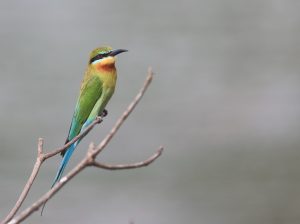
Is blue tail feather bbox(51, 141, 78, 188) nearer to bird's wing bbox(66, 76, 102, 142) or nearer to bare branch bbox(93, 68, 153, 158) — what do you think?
bird's wing bbox(66, 76, 102, 142)

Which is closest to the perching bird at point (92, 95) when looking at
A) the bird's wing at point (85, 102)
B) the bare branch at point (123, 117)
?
the bird's wing at point (85, 102)

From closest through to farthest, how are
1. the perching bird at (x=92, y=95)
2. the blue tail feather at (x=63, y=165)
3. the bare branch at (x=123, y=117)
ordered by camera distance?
1. the bare branch at (x=123, y=117)
2. the blue tail feather at (x=63, y=165)
3. the perching bird at (x=92, y=95)

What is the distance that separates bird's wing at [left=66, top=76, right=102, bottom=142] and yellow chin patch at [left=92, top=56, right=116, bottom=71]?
7 cm

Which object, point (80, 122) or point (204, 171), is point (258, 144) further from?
point (80, 122)

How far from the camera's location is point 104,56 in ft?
6.69

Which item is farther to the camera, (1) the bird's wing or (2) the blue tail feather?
(1) the bird's wing

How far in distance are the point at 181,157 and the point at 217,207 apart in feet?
2.73

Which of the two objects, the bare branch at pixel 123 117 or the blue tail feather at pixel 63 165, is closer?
the bare branch at pixel 123 117

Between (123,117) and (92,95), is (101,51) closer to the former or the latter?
(92,95)

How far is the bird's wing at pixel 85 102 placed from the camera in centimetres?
219

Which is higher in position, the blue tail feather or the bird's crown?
the bird's crown

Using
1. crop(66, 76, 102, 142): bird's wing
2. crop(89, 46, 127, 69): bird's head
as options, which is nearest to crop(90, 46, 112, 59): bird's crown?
crop(89, 46, 127, 69): bird's head

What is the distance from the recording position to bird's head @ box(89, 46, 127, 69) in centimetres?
204

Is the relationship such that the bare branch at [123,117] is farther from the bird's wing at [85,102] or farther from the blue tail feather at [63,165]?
the bird's wing at [85,102]
